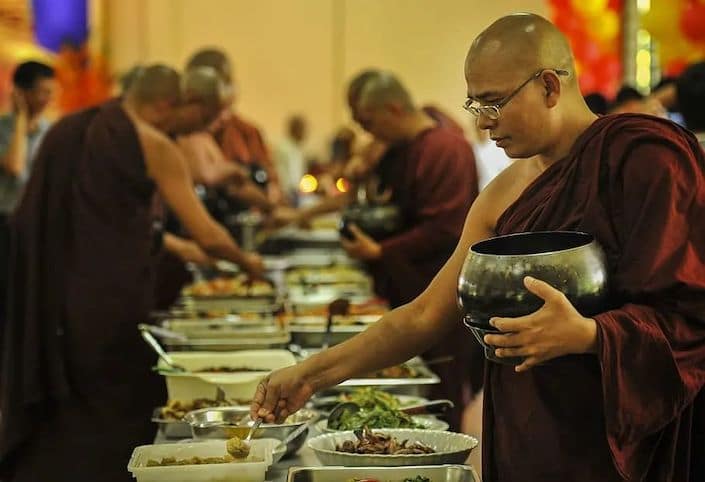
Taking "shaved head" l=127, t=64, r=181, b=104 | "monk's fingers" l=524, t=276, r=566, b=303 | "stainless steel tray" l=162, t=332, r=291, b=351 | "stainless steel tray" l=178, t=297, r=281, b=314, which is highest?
"shaved head" l=127, t=64, r=181, b=104

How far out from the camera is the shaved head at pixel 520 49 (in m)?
1.96

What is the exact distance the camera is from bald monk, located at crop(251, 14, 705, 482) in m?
1.78

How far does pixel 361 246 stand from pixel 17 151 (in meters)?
2.11

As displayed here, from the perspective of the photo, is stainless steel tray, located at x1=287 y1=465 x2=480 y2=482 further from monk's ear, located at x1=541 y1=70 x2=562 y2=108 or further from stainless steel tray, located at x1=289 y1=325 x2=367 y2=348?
stainless steel tray, located at x1=289 y1=325 x2=367 y2=348

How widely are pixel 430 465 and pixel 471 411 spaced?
264 centimetres

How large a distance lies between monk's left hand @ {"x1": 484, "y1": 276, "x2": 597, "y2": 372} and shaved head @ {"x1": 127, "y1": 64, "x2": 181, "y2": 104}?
7.97ft

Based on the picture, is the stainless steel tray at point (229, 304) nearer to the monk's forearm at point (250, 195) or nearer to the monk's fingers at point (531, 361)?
the monk's forearm at point (250, 195)

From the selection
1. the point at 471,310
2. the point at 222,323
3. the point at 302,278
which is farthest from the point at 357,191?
the point at 471,310

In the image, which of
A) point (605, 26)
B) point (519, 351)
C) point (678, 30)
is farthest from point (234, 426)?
point (605, 26)

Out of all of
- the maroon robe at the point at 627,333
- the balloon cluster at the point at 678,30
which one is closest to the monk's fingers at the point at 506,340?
the maroon robe at the point at 627,333

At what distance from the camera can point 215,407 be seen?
260 centimetres

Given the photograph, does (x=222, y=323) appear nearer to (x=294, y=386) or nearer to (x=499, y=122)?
(x=294, y=386)

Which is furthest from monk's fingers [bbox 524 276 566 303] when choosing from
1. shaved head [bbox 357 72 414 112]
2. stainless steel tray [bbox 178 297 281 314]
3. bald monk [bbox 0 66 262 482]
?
shaved head [bbox 357 72 414 112]

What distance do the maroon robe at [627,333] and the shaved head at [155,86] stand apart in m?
2.14
